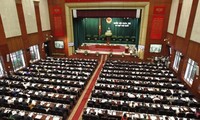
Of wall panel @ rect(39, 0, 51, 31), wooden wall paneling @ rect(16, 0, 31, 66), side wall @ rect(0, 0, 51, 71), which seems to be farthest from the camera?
wall panel @ rect(39, 0, 51, 31)

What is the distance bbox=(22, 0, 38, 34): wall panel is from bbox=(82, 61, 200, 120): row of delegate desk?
1301cm

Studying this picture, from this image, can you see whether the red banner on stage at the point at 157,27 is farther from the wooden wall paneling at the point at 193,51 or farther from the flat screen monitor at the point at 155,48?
the wooden wall paneling at the point at 193,51

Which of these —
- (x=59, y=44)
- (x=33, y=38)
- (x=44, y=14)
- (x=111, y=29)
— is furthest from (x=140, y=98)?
(x=111, y=29)

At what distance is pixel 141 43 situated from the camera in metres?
24.2

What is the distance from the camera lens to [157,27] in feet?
75.2

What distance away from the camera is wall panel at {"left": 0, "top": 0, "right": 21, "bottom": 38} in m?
16.1

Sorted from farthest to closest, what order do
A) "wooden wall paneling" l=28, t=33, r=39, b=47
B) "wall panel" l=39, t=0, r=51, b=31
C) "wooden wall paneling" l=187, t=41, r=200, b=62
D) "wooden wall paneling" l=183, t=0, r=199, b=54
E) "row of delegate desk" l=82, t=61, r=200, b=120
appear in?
"wall panel" l=39, t=0, r=51, b=31 → "wooden wall paneling" l=28, t=33, r=39, b=47 → "wooden wall paneling" l=183, t=0, r=199, b=54 → "wooden wall paneling" l=187, t=41, r=200, b=62 → "row of delegate desk" l=82, t=61, r=200, b=120

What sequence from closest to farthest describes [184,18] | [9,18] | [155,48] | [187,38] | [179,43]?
[187,38] → [184,18] → [9,18] → [179,43] → [155,48]

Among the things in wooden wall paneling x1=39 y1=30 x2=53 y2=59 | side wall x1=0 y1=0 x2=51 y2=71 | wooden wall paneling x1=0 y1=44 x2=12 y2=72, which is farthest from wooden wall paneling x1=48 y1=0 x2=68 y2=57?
wooden wall paneling x1=0 y1=44 x2=12 y2=72

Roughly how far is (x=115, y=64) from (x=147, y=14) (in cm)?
1001

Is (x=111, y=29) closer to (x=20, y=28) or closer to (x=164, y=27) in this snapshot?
(x=164, y=27)

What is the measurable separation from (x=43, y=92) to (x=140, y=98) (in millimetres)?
7931

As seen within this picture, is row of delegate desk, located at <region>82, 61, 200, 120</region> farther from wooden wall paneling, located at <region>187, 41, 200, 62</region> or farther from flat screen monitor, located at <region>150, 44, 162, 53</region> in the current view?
flat screen monitor, located at <region>150, 44, 162, 53</region>

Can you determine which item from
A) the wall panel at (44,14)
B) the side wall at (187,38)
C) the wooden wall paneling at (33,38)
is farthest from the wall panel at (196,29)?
the wall panel at (44,14)
